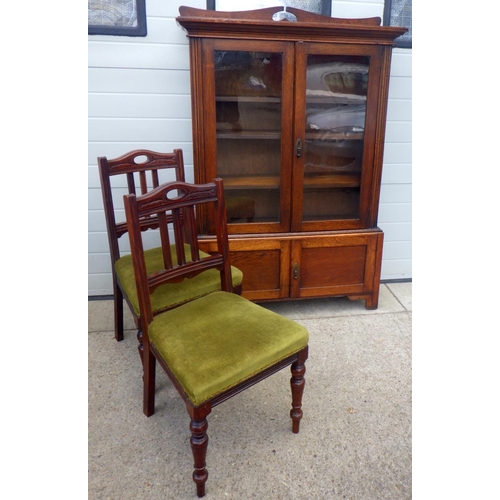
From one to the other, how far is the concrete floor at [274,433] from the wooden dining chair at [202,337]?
0.36 feet

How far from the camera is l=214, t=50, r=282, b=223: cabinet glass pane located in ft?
6.74

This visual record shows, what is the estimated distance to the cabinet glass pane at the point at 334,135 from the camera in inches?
84.3

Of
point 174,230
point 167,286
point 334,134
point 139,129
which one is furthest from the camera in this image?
point 139,129

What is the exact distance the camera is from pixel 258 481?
139 centimetres

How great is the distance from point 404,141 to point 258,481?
7.19ft

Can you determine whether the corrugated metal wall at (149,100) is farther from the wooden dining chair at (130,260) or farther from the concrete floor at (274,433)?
the concrete floor at (274,433)

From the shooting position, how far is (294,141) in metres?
2.17

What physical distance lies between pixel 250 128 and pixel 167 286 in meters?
1.00

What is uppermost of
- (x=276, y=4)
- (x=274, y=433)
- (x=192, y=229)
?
(x=276, y=4)

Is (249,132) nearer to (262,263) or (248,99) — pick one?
(248,99)

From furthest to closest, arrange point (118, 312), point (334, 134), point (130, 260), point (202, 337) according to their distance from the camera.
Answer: point (334, 134), point (118, 312), point (130, 260), point (202, 337)

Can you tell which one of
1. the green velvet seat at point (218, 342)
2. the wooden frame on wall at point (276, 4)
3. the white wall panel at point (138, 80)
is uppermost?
the wooden frame on wall at point (276, 4)

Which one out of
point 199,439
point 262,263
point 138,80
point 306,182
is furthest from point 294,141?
point 199,439

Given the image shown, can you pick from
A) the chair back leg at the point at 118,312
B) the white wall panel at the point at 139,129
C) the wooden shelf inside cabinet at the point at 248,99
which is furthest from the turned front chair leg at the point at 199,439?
the white wall panel at the point at 139,129
